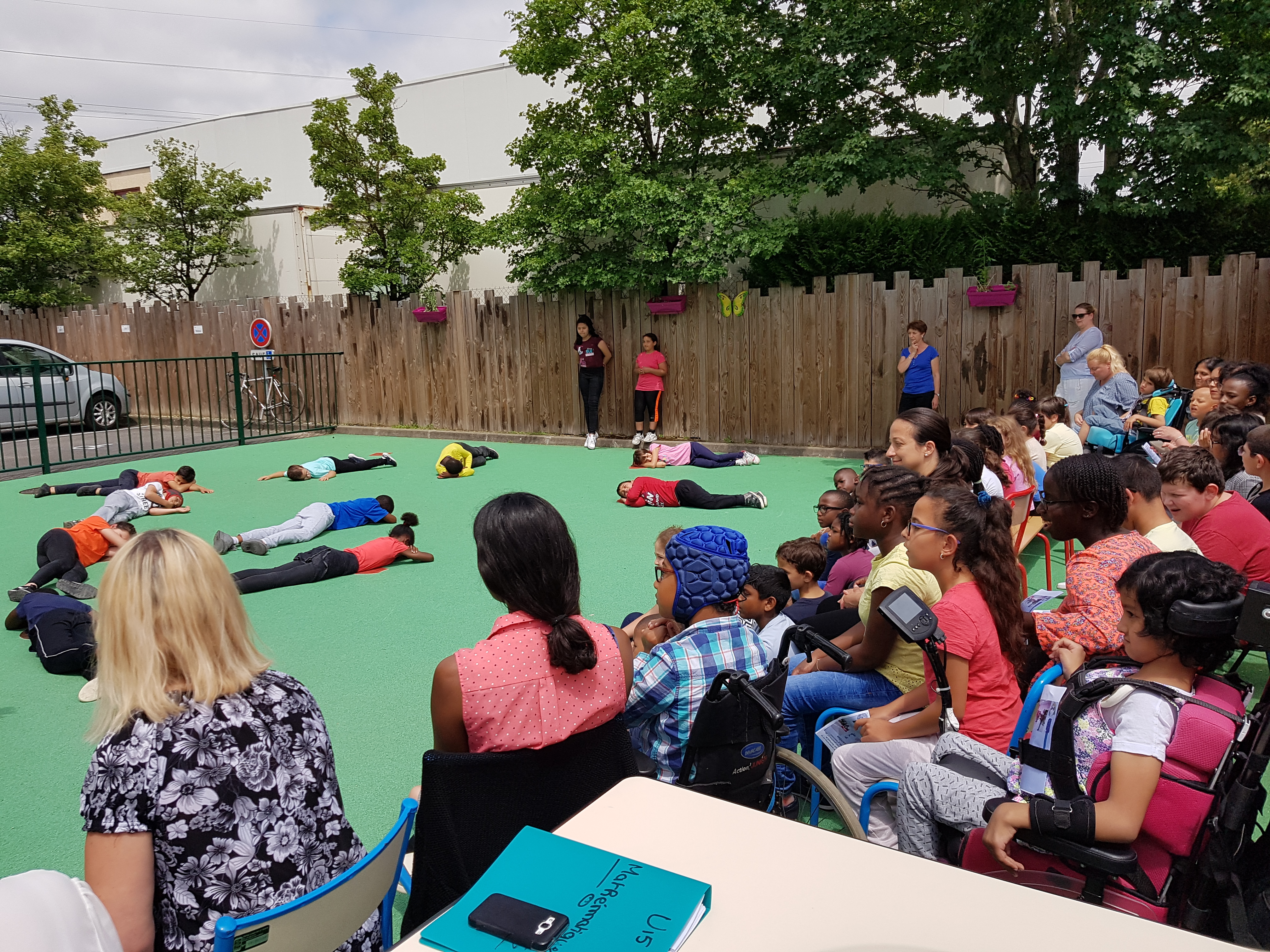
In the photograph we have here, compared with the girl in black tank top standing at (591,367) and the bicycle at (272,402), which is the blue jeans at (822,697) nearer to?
the girl in black tank top standing at (591,367)

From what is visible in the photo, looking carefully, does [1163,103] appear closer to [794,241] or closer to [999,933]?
[794,241]

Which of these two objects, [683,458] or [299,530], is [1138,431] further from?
[299,530]

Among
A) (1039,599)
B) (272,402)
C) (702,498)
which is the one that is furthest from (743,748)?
(272,402)

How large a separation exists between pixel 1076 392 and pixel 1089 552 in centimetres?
678

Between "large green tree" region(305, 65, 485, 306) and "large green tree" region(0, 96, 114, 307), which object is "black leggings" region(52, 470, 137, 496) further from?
"large green tree" region(0, 96, 114, 307)

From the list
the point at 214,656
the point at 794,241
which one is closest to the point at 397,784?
the point at 214,656

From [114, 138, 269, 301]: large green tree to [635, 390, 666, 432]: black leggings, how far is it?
1225 cm

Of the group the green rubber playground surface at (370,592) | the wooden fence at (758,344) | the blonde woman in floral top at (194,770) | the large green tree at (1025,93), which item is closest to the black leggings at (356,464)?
the green rubber playground surface at (370,592)

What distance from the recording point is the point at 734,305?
11.7 metres

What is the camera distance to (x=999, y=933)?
1231mm

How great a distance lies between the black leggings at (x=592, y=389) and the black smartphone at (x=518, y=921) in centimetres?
1135

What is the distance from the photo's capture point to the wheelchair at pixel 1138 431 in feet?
21.4

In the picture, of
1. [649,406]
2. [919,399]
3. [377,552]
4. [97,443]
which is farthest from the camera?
[97,443]

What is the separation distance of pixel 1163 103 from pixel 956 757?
10832 millimetres
